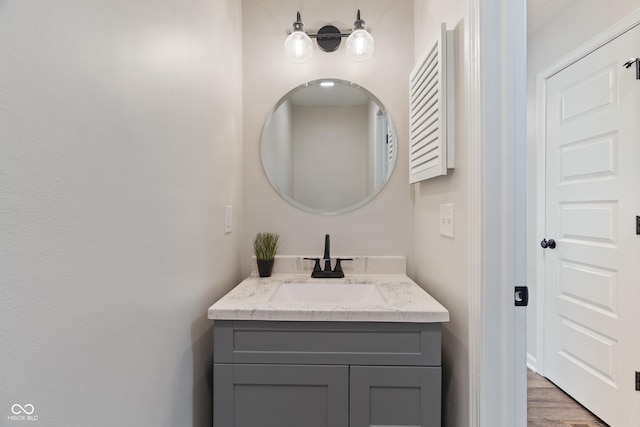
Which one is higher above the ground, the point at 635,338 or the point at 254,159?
the point at 254,159

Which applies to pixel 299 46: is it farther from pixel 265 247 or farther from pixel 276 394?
pixel 276 394

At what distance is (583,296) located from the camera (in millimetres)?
1868

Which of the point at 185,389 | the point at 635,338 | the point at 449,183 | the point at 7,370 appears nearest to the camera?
the point at 7,370

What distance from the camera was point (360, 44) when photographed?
1.63 metres

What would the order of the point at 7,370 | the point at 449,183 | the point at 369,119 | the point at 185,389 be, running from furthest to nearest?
the point at 369,119 → the point at 449,183 → the point at 185,389 → the point at 7,370

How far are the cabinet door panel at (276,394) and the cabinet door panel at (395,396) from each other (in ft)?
0.18

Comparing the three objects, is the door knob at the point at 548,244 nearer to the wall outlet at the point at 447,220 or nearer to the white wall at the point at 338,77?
the white wall at the point at 338,77

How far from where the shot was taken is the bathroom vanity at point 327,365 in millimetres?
1034

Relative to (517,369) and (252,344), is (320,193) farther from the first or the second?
(517,369)

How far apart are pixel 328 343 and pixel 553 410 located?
1.74 meters

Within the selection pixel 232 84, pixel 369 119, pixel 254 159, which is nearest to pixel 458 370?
pixel 369 119

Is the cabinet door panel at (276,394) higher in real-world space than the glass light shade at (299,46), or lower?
lower

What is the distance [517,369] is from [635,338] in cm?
119

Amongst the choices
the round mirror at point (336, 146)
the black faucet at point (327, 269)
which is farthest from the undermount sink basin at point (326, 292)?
the round mirror at point (336, 146)
